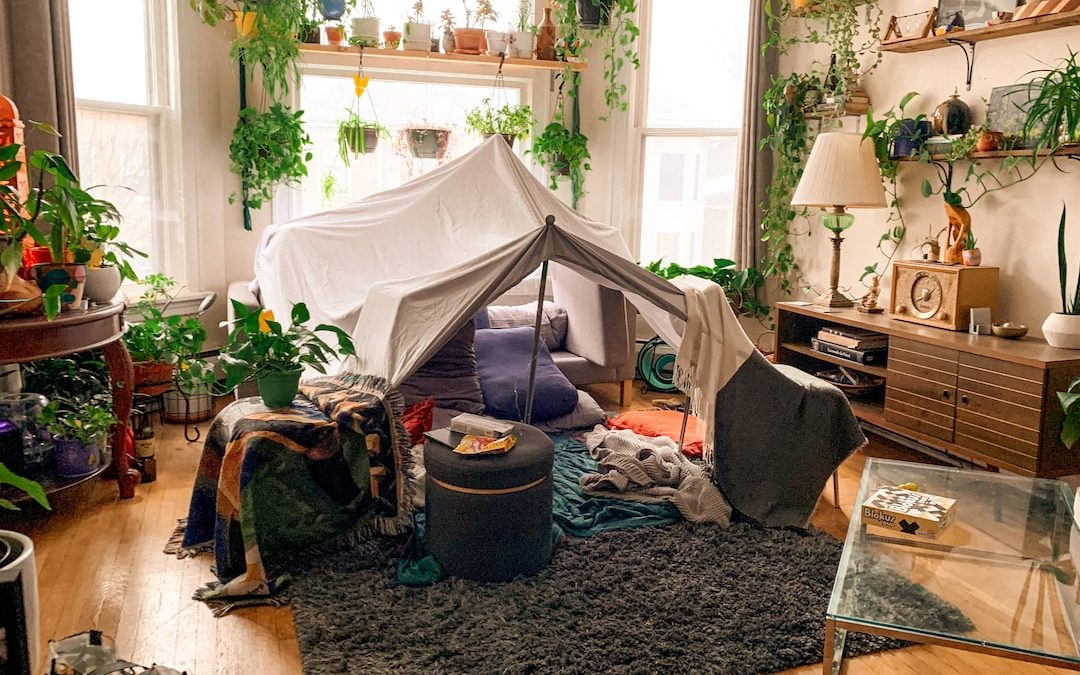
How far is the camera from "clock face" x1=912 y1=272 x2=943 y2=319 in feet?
12.7

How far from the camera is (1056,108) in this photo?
3.31 meters

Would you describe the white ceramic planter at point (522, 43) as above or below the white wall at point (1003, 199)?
above

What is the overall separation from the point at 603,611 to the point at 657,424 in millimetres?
1904

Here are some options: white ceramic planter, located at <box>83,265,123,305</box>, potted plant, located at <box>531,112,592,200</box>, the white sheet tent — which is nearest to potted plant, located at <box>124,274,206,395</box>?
the white sheet tent

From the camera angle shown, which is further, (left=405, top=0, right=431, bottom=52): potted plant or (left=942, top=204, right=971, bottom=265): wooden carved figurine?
(left=405, top=0, right=431, bottom=52): potted plant

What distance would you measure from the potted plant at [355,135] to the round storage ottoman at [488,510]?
2853 millimetres

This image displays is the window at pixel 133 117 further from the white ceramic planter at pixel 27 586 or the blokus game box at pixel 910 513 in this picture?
the blokus game box at pixel 910 513

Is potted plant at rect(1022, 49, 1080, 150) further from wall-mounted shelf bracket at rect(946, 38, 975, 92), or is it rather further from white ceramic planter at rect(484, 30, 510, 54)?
white ceramic planter at rect(484, 30, 510, 54)

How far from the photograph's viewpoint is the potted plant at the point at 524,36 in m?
5.20

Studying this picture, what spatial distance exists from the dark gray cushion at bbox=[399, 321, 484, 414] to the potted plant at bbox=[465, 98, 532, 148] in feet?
5.91

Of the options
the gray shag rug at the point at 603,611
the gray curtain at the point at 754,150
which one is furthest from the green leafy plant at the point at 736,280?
the gray shag rug at the point at 603,611

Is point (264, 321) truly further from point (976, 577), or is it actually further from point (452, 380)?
point (976, 577)

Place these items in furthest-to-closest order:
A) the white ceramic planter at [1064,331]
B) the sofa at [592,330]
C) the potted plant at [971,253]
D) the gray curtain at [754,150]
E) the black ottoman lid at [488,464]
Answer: the gray curtain at [754,150] < the sofa at [592,330] < the potted plant at [971,253] < the white ceramic planter at [1064,331] < the black ottoman lid at [488,464]

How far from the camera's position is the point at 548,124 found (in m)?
5.45
